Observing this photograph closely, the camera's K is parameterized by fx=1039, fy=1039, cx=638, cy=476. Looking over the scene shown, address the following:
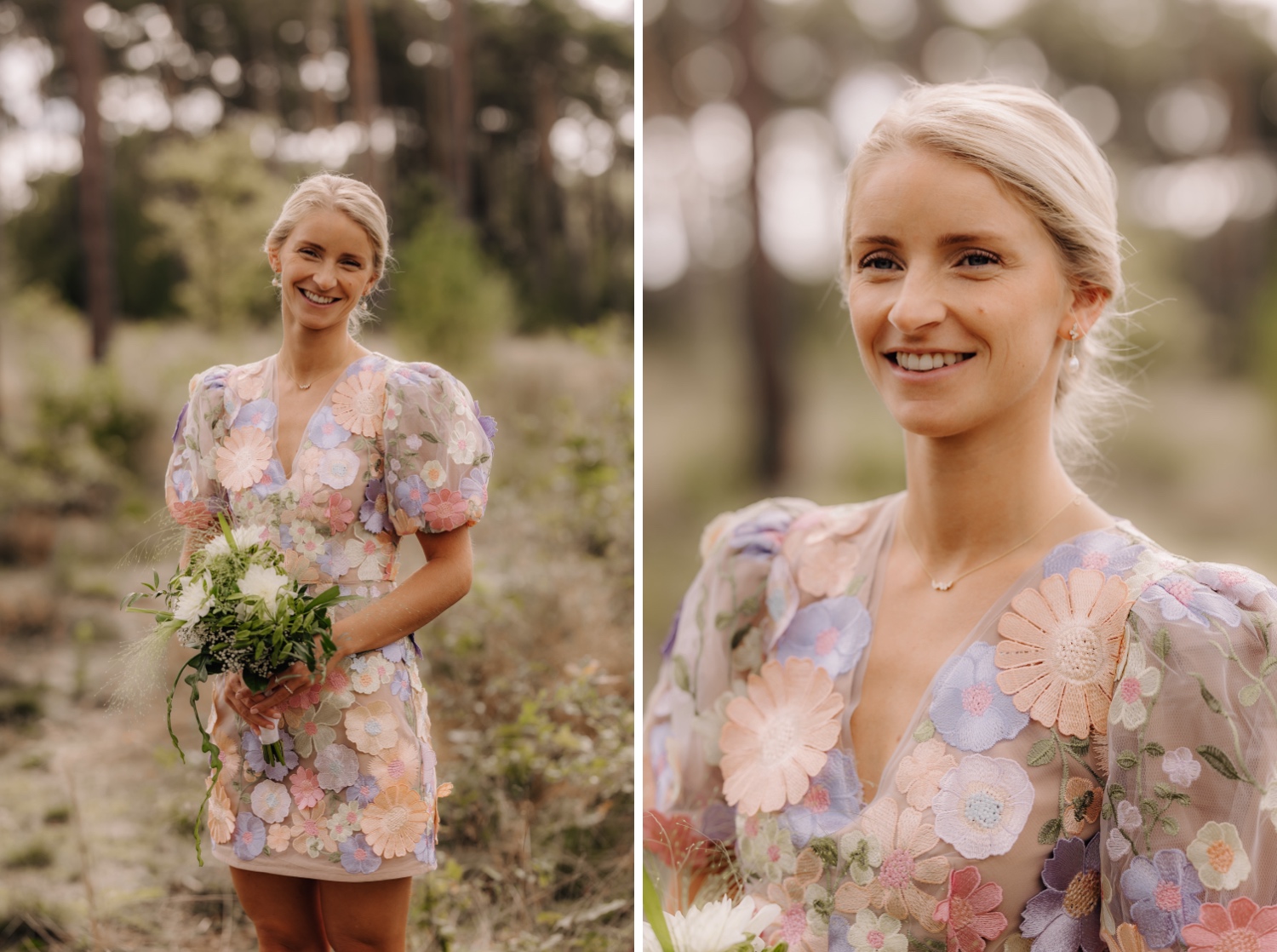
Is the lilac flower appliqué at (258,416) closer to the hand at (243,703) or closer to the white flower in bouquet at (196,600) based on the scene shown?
the white flower in bouquet at (196,600)

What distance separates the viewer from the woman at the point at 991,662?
1.23m

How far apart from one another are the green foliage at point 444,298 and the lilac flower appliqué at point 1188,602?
3.26 m

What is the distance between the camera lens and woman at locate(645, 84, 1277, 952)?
1229mm

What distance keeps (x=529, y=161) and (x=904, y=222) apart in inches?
Answer: 113

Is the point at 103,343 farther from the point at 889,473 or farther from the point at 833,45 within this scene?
the point at 833,45

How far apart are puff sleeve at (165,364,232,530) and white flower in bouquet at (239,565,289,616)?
0.79ft

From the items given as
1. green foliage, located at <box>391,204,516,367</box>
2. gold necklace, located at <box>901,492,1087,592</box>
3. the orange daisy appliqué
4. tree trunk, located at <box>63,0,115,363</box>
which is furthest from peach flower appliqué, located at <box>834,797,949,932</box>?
tree trunk, located at <box>63,0,115,363</box>

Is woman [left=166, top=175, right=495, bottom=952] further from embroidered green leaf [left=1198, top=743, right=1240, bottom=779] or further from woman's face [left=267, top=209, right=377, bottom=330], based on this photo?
embroidered green leaf [left=1198, top=743, right=1240, bottom=779]

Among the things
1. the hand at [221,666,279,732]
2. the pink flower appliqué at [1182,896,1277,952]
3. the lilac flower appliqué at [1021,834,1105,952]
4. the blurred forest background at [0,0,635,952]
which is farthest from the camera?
the blurred forest background at [0,0,635,952]

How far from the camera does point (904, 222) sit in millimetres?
1425

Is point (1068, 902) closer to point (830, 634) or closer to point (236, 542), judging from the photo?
point (830, 634)

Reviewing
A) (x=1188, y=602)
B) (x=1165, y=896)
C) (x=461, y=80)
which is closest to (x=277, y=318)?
(x=461, y=80)

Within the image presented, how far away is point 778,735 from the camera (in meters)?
1.59

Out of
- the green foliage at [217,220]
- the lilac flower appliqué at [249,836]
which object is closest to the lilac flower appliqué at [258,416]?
the lilac flower appliqué at [249,836]
